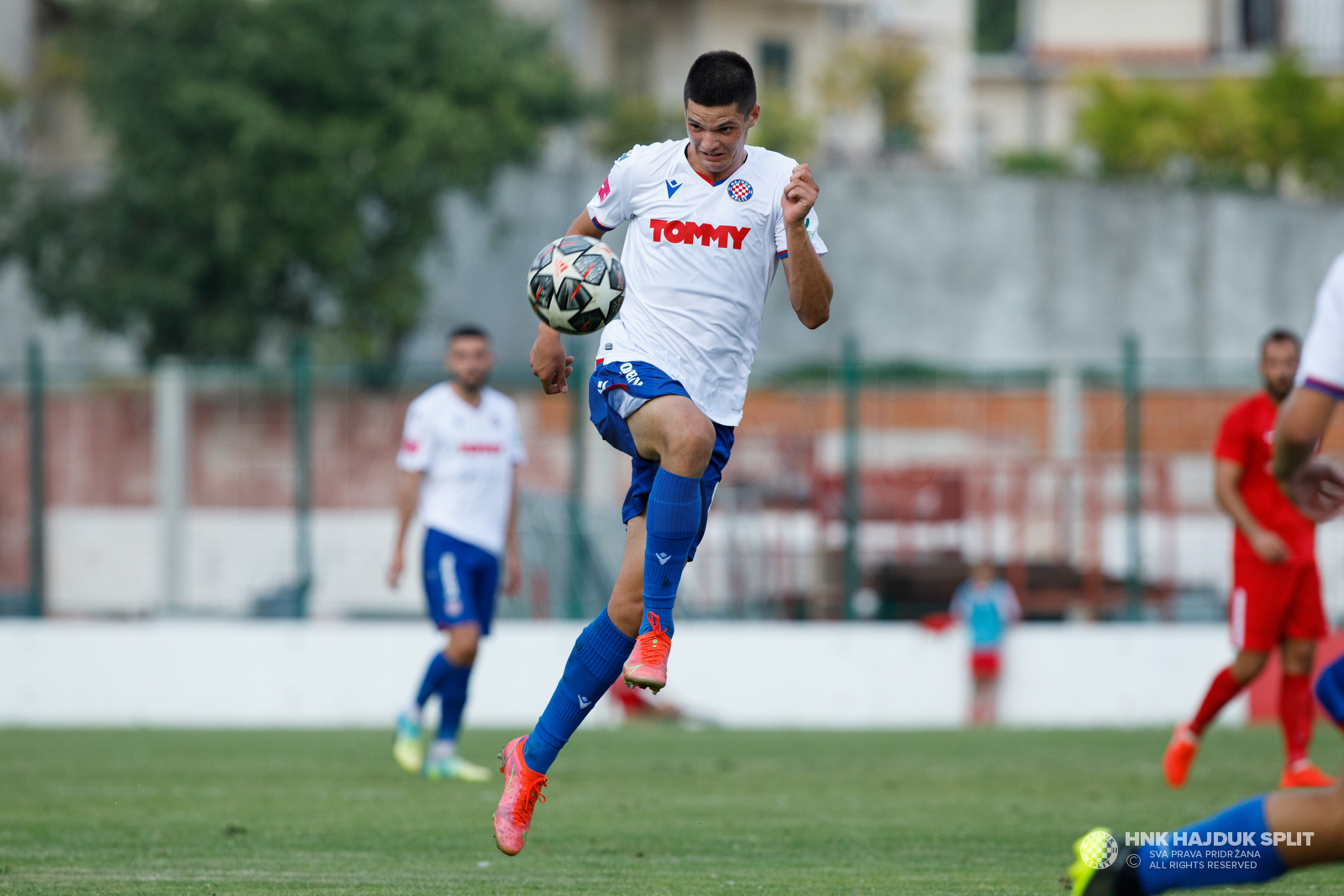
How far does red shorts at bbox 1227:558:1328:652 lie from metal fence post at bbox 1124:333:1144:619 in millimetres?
6224

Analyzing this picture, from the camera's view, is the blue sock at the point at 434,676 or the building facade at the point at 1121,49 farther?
the building facade at the point at 1121,49

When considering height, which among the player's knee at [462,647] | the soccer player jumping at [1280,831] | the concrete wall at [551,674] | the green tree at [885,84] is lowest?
the concrete wall at [551,674]

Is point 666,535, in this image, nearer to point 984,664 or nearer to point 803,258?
point 803,258

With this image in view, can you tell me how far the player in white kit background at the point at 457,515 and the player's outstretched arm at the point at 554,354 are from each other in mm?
3990

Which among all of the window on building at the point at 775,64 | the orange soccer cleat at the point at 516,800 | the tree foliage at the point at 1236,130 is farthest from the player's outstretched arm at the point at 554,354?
the window on building at the point at 775,64

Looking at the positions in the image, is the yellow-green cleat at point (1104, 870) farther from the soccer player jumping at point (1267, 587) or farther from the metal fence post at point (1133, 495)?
the metal fence post at point (1133, 495)

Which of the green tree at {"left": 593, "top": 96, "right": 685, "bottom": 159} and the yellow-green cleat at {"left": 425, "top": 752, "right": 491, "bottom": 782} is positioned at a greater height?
the green tree at {"left": 593, "top": 96, "right": 685, "bottom": 159}

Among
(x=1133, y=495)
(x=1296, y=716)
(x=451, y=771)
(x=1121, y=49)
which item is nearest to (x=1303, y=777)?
(x=1296, y=716)

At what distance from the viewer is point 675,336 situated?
211 inches

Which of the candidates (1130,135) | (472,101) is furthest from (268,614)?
(1130,135)

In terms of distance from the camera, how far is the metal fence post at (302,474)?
583 inches

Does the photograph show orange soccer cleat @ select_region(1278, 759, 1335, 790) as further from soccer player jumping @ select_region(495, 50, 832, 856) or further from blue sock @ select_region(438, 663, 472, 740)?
blue sock @ select_region(438, 663, 472, 740)

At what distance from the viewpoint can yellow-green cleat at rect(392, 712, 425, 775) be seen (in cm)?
950

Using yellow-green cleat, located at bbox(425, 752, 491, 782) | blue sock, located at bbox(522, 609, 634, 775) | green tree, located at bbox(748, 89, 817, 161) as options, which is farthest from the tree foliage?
blue sock, located at bbox(522, 609, 634, 775)
